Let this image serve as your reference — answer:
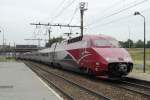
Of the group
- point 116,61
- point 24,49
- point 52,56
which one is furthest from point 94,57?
point 24,49

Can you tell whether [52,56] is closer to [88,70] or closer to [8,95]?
[88,70]

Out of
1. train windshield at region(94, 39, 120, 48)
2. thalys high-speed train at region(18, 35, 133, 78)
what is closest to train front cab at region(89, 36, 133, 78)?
thalys high-speed train at region(18, 35, 133, 78)

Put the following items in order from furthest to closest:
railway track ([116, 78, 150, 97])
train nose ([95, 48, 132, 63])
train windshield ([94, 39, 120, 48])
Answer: train windshield ([94, 39, 120, 48]) → train nose ([95, 48, 132, 63]) → railway track ([116, 78, 150, 97])

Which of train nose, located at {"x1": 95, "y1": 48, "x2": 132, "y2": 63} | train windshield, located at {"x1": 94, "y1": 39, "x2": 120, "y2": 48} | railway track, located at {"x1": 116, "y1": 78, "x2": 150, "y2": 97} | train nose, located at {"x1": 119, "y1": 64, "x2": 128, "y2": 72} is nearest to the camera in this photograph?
railway track, located at {"x1": 116, "y1": 78, "x2": 150, "y2": 97}

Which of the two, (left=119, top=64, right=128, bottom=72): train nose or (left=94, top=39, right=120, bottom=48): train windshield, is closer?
(left=119, top=64, right=128, bottom=72): train nose

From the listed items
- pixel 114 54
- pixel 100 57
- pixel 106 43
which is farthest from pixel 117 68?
pixel 106 43

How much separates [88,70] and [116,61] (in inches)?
134

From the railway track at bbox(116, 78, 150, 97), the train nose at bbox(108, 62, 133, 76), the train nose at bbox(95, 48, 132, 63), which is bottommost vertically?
the railway track at bbox(116, 78, 150, 97)

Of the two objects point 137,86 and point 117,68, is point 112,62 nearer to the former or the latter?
point 117,68

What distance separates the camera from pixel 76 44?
27891mm

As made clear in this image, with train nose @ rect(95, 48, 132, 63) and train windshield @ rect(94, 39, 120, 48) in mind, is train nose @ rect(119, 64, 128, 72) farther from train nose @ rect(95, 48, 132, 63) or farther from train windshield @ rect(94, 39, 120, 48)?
train windshield @ rect(94, 39, 120, 48)

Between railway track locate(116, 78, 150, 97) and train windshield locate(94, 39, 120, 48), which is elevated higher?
train windshield locate(94, 39, 120, 48)

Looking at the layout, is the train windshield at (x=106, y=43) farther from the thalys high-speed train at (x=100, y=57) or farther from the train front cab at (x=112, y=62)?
Result: the train front cab at (x=112, y=62)

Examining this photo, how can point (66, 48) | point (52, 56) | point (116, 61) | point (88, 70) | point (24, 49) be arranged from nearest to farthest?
point (116, 61), point (88, 70), point (66, 48), point (52, 56), point (24, 49)
